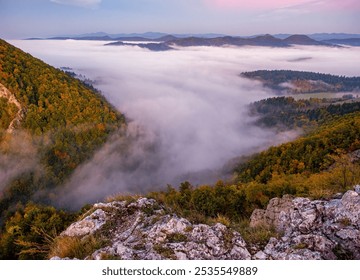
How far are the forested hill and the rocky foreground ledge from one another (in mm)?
53589

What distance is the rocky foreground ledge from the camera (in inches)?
240

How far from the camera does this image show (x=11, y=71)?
65.5m

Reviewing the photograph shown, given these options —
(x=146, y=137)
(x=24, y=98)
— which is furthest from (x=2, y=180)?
(x=146, y=137)

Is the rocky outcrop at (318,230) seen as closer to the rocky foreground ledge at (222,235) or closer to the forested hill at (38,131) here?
the rocky foreground ledge at (222,235)

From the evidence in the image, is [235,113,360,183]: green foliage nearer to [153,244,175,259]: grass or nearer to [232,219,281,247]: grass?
[232,219,281,247]: grass

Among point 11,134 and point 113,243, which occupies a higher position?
point 113,243

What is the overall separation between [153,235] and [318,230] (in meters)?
4.19

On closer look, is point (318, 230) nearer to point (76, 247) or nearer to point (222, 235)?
point (222, 235)

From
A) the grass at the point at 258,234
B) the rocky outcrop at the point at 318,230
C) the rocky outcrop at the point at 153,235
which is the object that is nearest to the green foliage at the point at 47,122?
the rocky outcrop at the point at 153,235

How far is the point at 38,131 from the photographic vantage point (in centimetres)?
6100

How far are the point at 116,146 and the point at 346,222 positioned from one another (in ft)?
321

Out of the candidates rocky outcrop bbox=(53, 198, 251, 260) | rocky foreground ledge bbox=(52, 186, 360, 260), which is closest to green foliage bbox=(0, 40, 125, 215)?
rocky outcrop bbox=(53, 198, 251, 260)
